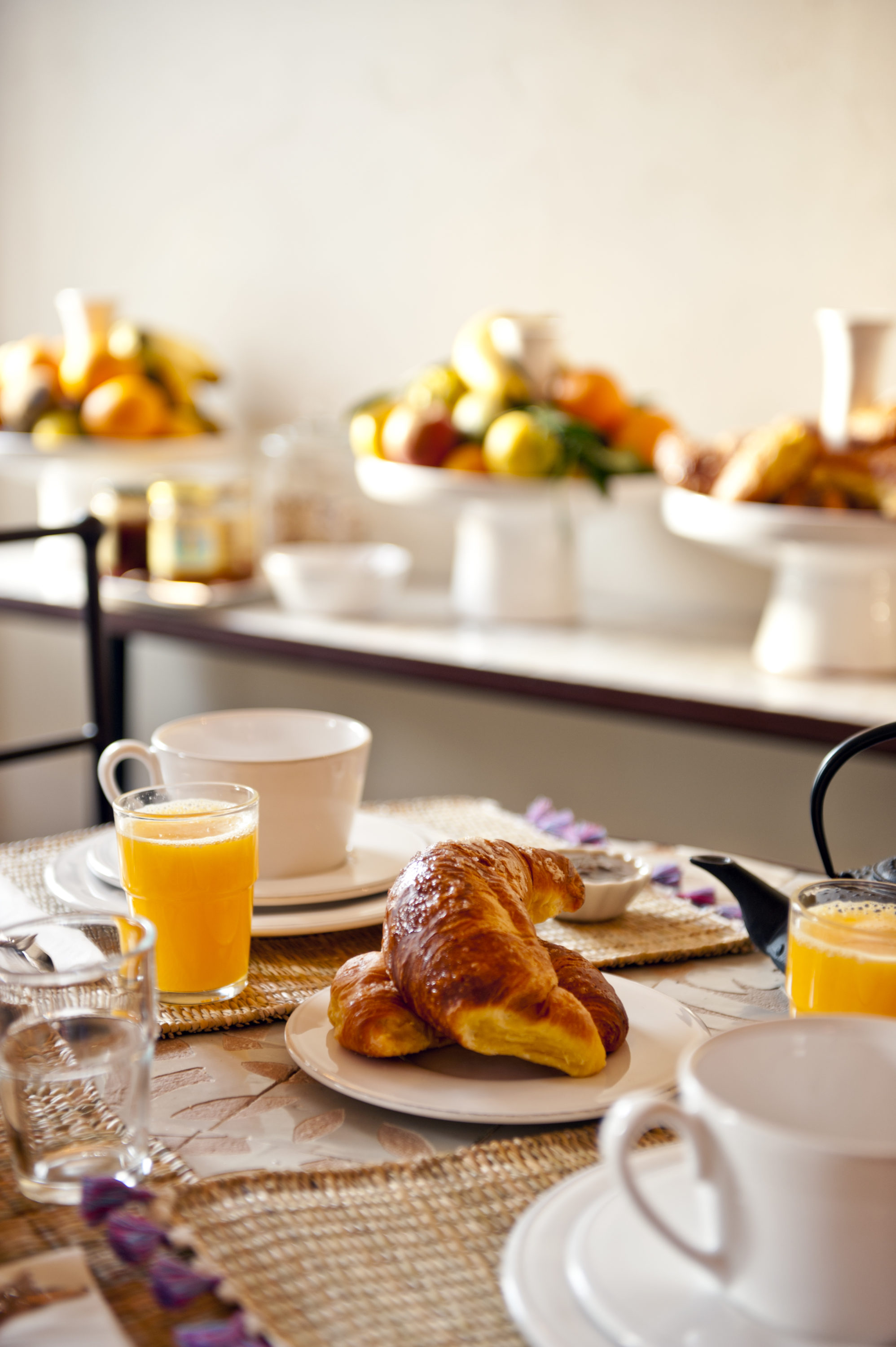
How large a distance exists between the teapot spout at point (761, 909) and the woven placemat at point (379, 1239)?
17 cm

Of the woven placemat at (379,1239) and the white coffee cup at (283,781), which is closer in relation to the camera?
the woven placemat at (379,1239)

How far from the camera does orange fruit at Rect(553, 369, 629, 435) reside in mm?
1887

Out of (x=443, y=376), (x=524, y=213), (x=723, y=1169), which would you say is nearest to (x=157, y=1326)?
(x=723, y=1169)

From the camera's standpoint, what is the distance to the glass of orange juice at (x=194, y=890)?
67 cm

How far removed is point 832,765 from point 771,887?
7 centimetres

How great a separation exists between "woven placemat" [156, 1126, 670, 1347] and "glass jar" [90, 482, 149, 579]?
169cm

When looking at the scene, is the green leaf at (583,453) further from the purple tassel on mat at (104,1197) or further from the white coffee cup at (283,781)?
the purple tassel on mat at (104,1197)

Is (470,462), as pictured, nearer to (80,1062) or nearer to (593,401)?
(593,401)

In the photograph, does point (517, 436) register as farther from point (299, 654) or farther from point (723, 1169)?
point (723, 1169)

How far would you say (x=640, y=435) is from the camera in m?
1.90

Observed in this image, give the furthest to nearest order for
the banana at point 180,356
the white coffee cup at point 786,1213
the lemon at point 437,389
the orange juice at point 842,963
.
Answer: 1. the banana at point 180,356
2. the lemon at point 437,389
3. the orange juice at point 842,963
4. the white coffee cup at point 786,1213

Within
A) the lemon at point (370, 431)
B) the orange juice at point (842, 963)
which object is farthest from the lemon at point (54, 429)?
the orange juice at point (842, 963)

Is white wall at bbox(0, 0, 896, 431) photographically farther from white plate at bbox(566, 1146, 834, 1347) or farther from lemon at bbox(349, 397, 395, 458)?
white plate at bbox(566, 1146, 834, 1347)

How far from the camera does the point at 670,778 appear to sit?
2127 mm
